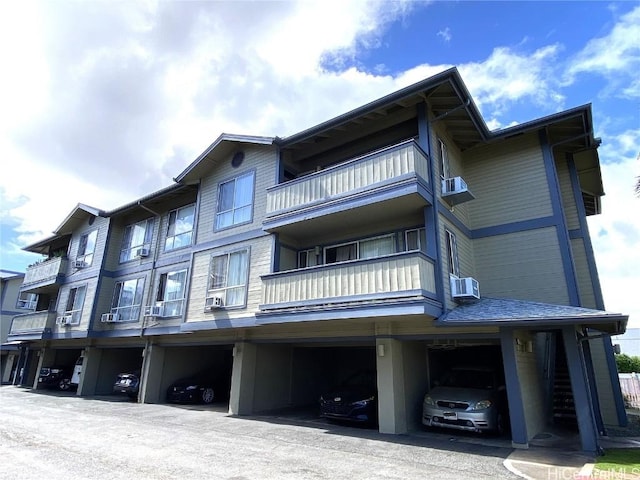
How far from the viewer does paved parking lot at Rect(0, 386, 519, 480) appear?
681 cm

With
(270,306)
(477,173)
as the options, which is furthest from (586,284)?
(270,306)

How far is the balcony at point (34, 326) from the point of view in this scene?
2164cm

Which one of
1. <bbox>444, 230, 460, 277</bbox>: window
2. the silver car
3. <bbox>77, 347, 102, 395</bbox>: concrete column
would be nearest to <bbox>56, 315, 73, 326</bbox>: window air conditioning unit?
<bbox>77, 347, 102, 395</bbox>: concrete column

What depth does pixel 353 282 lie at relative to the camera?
10.6 meters

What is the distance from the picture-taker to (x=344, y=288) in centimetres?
1073

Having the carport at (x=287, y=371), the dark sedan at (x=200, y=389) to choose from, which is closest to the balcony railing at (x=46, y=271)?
the dark sedan at (x=200, y=389)

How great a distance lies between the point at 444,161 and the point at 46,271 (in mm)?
24157

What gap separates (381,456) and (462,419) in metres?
2.85

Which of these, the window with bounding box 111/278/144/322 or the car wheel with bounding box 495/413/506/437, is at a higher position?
the window with bounding box 111/278/144/322

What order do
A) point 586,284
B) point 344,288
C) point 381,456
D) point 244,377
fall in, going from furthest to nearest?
1. point 244,377
2. point 586,284
3. point 344,288
4. point 381,456

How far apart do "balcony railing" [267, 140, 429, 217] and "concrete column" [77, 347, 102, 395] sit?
14.1 meters

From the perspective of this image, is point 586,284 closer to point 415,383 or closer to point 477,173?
point 477,173

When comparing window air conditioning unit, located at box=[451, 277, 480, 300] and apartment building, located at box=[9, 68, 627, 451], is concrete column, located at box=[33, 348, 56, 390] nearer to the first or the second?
apartment building, located at box=[9, 68, 627, 451]

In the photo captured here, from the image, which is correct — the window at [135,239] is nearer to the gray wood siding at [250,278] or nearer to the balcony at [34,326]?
the gray wood siding at [250,278]
